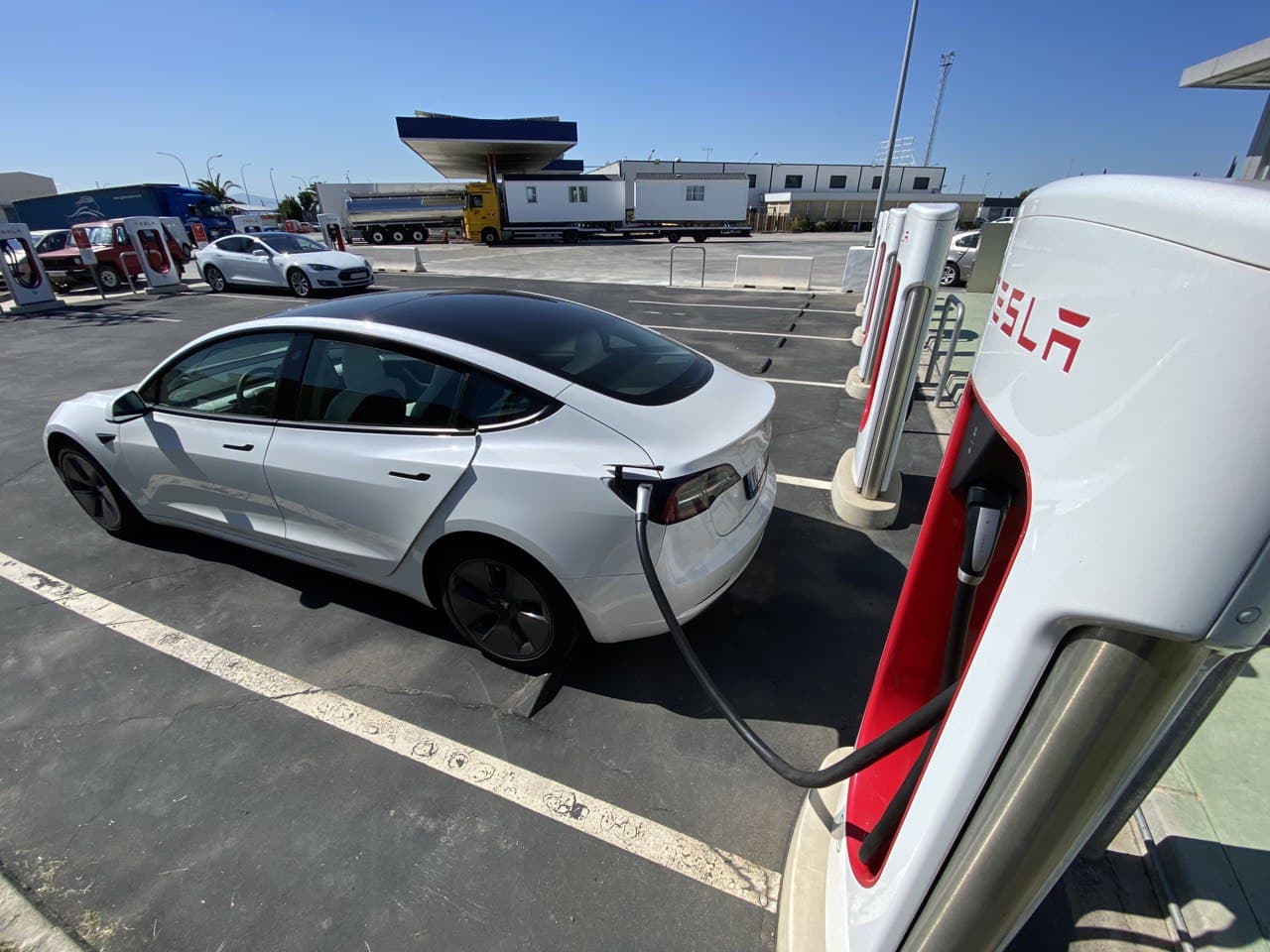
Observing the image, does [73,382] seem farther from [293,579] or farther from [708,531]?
[708,531]

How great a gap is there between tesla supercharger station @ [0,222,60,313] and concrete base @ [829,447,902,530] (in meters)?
19.1

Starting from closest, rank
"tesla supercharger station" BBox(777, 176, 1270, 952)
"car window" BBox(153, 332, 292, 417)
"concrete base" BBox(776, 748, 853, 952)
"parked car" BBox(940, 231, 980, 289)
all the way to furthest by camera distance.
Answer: "tesla supercharger station" BBox(777, 176, 1270, 952) → "concrete base" BBox(776, 748, 853, 952) → "car window" BBox(153, 332, 292, 417) → "parked car" BBox(940, 231, 980, 289)

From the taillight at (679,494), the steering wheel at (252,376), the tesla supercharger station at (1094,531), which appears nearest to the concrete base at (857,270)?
the taillight at (679,494)

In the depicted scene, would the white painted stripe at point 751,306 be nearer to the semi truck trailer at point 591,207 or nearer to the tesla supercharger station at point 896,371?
the tesla supercharger station at point 896,371

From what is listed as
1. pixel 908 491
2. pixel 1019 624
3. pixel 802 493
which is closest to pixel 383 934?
pixel 1019 624

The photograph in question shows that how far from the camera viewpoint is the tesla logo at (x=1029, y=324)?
31.6 inches

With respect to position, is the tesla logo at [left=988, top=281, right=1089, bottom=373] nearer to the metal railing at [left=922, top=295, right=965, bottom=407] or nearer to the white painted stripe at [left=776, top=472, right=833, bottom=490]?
the white painted stripe at [left=776, top=472, right=833, bottom=490]

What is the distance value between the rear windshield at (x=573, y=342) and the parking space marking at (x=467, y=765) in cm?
162

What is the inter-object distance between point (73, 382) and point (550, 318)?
8.81m

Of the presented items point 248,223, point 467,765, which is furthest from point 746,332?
point 248,223

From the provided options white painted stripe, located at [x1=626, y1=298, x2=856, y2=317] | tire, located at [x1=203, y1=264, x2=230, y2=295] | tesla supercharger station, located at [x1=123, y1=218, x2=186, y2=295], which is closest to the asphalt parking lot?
white painted stripe, located at [x1=626, y1=298, x2=856, y2=317]

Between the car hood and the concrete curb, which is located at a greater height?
the car hood

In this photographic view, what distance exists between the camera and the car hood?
2.26 metres

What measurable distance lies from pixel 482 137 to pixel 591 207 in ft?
30.3
